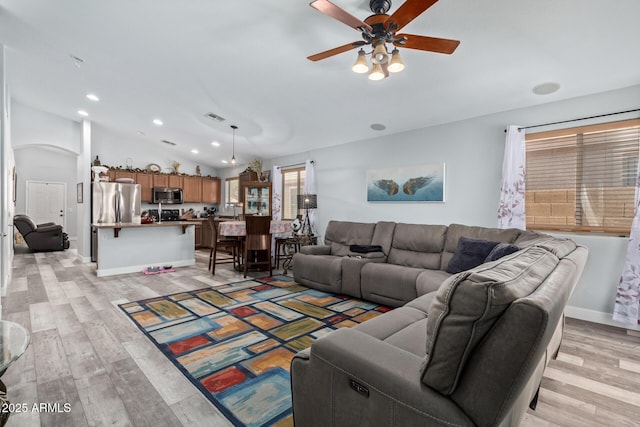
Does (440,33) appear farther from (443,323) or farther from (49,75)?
(49,75)

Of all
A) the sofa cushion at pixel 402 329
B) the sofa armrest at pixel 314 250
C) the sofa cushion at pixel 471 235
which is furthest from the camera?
the sofa armrest at pixel 314 250

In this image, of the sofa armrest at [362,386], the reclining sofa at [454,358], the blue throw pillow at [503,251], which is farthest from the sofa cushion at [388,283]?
the sofa armrest at [362,386]

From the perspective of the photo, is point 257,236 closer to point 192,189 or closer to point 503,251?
point 503,251

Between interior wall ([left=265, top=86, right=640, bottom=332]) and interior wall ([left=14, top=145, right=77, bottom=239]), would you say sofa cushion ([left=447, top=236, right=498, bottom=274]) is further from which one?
interior wall ([left=14, top=145, right=77, bottom=239])

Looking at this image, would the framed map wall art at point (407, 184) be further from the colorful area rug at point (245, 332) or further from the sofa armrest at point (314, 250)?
the colorful area rug at point (245, 332)

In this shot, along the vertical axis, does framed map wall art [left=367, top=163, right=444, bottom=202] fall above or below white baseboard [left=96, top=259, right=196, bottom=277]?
above

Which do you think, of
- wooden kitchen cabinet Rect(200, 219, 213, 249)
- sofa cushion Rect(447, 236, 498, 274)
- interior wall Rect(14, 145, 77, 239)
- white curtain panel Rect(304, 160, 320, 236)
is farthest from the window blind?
interior wall Rect(14, 145, 77, 239)

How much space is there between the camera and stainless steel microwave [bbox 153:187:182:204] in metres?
7.92

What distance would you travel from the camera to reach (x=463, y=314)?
0.92 metres

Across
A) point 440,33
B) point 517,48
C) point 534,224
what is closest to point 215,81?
point 440,33

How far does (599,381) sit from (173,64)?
515cm

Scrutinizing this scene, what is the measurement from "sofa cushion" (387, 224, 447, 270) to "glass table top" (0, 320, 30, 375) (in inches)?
144

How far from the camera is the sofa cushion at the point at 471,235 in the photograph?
131 inches

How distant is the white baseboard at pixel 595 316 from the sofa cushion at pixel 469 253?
1.16m
